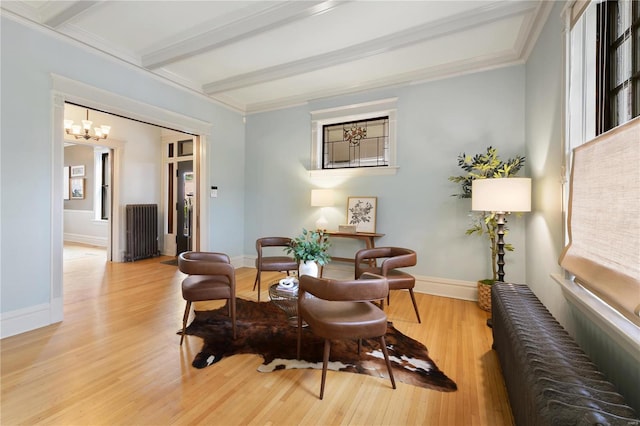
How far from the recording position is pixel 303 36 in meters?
3.21

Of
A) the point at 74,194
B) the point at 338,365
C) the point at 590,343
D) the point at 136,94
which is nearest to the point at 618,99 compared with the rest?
the point at 590,343

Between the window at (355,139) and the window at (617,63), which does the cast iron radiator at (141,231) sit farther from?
the window at (617,63)

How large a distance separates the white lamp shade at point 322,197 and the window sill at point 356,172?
396 mm

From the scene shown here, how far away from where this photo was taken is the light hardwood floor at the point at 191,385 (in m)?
1.67

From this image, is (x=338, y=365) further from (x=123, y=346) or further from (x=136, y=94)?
(x=136, y=94)

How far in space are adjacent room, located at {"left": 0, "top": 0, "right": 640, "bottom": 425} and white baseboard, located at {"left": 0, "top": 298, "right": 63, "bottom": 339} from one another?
0.02 m

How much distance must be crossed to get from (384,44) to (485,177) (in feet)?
6.35

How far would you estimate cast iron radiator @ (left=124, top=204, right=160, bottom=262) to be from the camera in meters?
5.97

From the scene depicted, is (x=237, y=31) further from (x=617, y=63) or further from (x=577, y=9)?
(x=617, y=63)

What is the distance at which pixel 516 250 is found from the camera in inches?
137

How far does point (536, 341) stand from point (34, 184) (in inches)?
170

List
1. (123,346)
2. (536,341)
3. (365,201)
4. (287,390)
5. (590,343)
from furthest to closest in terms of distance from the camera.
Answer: (365,201) → (123,346) → (287,390) → (590,343) → (536,341)

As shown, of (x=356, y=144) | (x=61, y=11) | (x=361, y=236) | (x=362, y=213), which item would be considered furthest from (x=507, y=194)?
(x=61, y=11)

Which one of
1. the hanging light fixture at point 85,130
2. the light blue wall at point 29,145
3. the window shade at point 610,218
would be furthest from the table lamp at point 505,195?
the hanging light fixture at point 85,130
